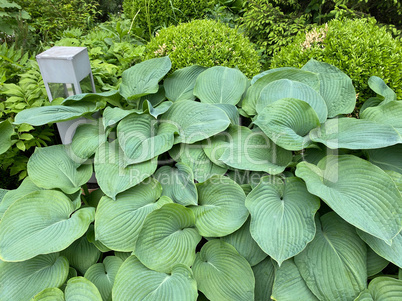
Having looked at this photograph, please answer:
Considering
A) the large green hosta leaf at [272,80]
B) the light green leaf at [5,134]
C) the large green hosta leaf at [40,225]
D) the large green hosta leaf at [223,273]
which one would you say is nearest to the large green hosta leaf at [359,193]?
the large green hosta leaf at [223,273]

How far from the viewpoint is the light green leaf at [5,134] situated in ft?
5.65

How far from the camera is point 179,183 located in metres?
1.57

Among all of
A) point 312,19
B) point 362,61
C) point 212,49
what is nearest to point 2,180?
point 212,49

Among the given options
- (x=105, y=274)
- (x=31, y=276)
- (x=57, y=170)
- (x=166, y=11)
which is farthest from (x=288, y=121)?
(x=166, y=11)

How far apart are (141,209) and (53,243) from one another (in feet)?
1.34

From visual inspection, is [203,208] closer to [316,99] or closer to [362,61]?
[316,99]

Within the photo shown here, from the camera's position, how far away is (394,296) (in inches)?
46.0

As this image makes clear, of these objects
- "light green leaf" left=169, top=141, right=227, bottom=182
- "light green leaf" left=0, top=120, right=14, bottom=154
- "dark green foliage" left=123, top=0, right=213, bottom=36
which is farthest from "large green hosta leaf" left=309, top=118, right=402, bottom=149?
"dark green foliage" left=123, top=0, right=213, bottom=36

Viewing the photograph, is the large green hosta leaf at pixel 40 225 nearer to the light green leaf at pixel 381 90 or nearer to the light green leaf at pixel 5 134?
the light green leaf at pixel 5 134

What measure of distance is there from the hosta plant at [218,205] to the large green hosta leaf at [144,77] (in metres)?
0.11

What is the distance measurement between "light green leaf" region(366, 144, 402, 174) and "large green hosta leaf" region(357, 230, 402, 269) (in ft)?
1.35

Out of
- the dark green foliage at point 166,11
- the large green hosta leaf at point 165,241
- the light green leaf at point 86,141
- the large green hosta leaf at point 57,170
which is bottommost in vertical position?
the large green hosta leaf at point 165,241

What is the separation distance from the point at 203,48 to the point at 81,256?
1.68 meters

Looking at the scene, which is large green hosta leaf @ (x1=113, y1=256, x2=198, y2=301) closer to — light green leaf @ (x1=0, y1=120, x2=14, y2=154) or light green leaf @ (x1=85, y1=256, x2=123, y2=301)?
light green leaf @ (x1=85, y1=256, x2=123, y2=301)
